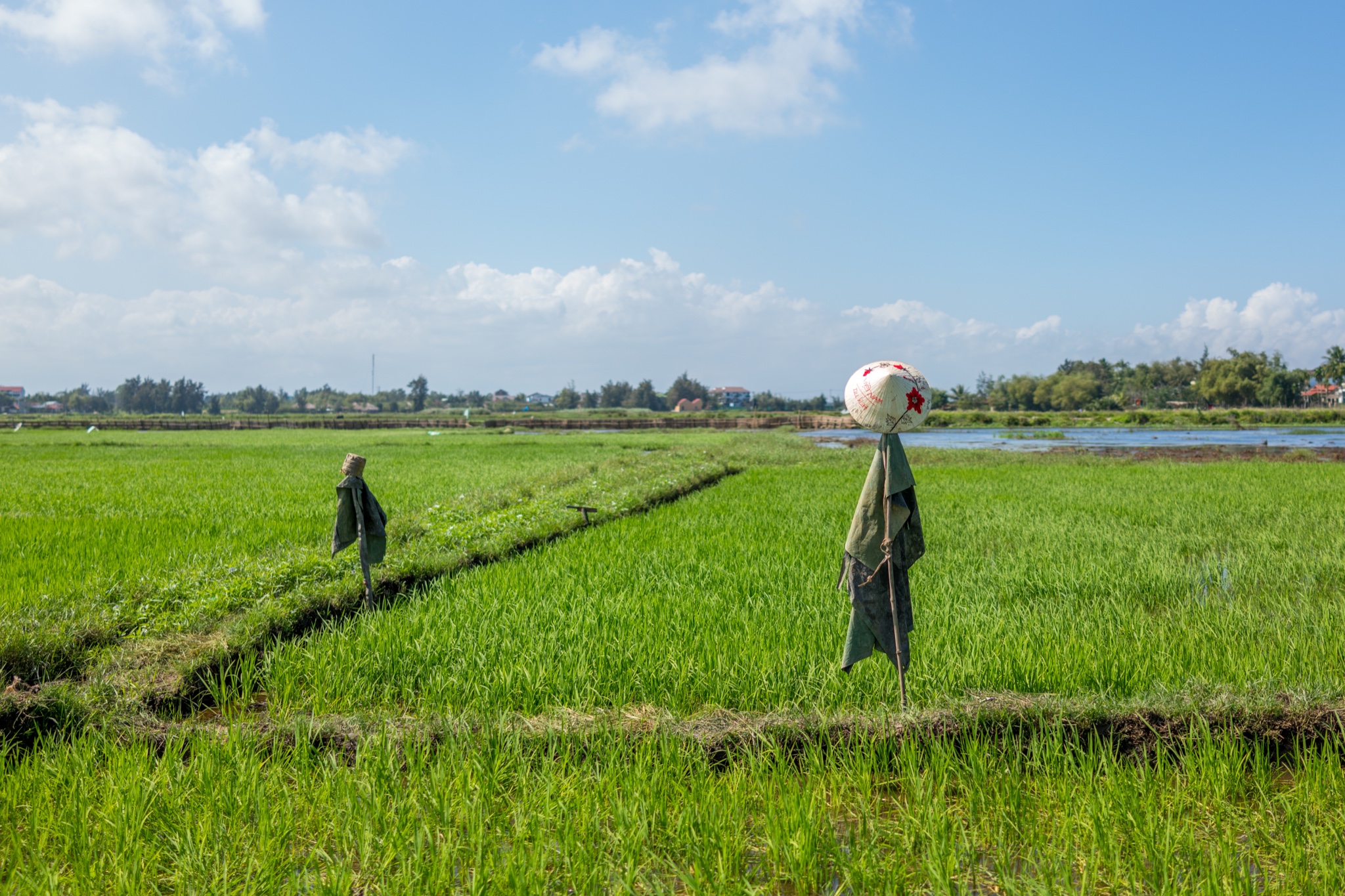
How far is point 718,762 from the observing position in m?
2.75

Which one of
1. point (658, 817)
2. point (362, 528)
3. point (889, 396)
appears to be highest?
point (889, 396)

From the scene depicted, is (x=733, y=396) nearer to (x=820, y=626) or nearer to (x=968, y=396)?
(x=968, y=396)

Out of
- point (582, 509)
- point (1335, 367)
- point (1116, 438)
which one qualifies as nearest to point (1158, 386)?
point (1335, 367)

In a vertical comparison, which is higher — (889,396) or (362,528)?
(889,396)

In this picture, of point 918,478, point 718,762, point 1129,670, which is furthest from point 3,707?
point 918,478

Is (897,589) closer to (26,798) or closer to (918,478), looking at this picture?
(26,798)

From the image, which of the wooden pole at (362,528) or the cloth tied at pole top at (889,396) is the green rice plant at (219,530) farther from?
the cloth tied at pole top at (889,396)

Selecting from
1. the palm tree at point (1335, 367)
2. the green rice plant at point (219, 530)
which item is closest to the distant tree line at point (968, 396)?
the palm tree at point (1335, 367)

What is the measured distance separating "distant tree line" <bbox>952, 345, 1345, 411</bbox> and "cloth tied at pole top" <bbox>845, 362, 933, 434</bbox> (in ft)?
232

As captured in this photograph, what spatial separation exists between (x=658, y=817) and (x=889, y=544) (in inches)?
50.2

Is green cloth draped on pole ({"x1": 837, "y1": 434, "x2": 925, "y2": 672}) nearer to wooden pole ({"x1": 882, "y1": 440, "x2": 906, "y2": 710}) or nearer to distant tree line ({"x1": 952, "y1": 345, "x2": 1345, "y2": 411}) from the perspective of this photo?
wooden pole ({"x1": 882, "y1": 440, "x2": 906, "y2": 710})

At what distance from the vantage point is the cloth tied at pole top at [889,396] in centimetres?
240

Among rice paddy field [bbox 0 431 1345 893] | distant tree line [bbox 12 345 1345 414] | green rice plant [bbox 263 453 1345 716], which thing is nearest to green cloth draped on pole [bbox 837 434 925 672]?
rice paddy field [bbox 0 431 1345 893]

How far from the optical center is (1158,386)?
269 ft
